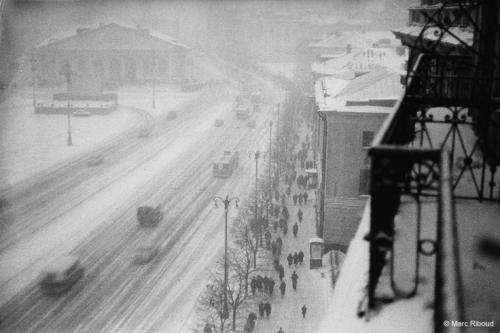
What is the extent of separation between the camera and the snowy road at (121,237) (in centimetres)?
1816

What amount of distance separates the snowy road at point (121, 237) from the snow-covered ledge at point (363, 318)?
14355 mm

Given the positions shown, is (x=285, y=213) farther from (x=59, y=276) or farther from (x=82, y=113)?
(x=82, y=113)

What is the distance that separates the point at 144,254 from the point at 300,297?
6203 millimetres

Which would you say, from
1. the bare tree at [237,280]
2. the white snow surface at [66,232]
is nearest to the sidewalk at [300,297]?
the bare tree at [237,280]

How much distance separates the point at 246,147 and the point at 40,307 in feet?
82.2

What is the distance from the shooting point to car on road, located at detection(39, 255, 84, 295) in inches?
777

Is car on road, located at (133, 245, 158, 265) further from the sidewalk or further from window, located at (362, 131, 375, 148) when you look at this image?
window, located at (362, 131, 375, 148)

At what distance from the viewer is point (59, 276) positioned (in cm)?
1984

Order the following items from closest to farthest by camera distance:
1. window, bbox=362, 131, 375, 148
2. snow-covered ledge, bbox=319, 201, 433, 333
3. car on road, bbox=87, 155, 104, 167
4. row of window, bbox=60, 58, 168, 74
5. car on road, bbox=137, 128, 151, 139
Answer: snow-covered ledge, bbox=319, 201, 433, 333 < window, bbox=362, 131, 375, 148 < car on road, bbox=87, 155, 104, 167 < car on road, bbox=137, 128, 151, 139 < row of window, bbox=60, 58, 168, 74

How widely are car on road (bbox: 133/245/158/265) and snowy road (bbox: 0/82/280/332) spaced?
0.25 metres

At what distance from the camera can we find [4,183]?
110 feet

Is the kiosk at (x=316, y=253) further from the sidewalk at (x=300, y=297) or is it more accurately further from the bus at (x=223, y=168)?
the bus at (x=223, y=168)

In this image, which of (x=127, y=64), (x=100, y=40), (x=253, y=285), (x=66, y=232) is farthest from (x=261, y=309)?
(x=100, y=40)

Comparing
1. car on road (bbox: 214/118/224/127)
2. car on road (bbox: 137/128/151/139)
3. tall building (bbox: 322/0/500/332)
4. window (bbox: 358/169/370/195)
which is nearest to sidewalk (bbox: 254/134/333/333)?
window (bbox: 358/169/370/195)
